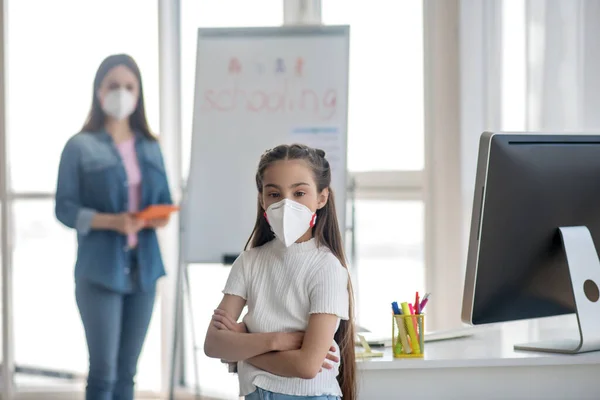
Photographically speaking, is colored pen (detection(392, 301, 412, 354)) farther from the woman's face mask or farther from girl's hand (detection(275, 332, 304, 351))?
the woman's face mask

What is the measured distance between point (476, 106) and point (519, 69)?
0.73ft

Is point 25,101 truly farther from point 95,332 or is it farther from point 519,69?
point 519,69

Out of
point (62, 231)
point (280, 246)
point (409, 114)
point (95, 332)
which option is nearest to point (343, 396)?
point (280, 246)

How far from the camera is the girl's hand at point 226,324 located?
1.37m

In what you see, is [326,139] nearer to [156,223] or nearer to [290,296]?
[156,223]

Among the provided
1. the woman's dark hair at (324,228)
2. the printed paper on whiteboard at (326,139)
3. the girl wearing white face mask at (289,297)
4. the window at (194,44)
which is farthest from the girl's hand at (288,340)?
the window at (194,44)

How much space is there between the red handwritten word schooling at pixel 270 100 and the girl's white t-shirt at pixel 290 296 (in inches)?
74.2

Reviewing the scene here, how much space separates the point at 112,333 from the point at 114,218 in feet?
1.50

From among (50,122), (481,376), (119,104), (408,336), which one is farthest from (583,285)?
(50,122)

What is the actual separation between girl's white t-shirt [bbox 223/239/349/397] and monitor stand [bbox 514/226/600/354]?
55cm

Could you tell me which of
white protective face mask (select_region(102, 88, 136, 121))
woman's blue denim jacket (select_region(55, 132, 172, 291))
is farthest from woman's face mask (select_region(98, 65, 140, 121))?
woman's blue denim jacket (select_region(55, 132, 172, 291))

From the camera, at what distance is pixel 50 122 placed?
374 cm

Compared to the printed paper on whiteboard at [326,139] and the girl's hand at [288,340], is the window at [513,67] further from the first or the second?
the girl's hand at [288,340]

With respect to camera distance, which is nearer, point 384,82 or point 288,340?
point 288,340
